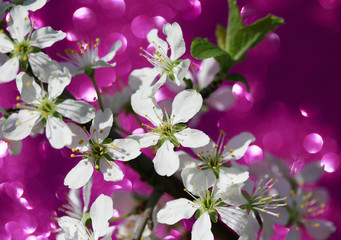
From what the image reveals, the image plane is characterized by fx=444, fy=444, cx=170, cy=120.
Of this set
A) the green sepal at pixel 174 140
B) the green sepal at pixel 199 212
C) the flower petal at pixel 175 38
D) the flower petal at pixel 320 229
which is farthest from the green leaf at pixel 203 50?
the flower petal at pixel 320 229

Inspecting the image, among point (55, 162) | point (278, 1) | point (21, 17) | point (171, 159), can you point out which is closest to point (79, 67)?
point (21, 17)

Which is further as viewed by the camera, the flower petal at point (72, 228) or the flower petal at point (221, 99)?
the flower petal at point (221, 99)

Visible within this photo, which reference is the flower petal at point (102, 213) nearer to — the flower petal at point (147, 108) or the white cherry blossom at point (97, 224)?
the white cherry blossom at point (97, 224)

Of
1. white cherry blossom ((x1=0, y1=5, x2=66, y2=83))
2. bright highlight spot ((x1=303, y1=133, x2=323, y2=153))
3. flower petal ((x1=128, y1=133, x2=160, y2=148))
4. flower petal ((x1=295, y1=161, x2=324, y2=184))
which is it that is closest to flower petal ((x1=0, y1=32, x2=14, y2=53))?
white cherry blossom ((x1=0, y1=5, x2=66, y2=83))

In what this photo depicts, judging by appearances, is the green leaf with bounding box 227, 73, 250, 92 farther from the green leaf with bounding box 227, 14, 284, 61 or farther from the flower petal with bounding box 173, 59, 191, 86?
the flower petal with bounding box 173, 59, 191, 86

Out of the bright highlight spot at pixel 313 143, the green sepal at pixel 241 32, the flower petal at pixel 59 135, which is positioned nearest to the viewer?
the flower petal at pixel 59 135

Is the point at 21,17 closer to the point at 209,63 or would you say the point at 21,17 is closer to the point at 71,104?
the point at 71,104
